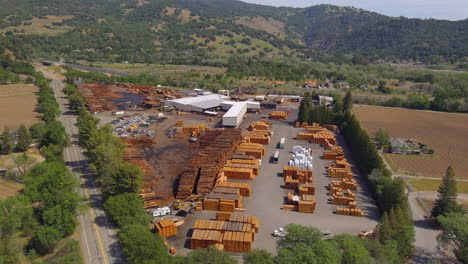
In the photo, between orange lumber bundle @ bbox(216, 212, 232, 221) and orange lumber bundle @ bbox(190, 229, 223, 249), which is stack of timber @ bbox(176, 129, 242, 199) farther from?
orange lumber bundle @ bbox(190, 229, 223, 249)

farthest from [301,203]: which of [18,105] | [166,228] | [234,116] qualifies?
[18,105]

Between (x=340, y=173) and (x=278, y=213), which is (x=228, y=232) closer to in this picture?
(x=278, y=213)

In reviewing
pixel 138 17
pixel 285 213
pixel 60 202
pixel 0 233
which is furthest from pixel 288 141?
pixel 138 17

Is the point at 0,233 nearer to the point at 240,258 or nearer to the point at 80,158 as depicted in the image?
the point at 240,258

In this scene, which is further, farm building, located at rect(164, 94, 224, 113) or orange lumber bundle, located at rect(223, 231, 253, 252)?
farm building, located at rect(164, 94, 224, 113)

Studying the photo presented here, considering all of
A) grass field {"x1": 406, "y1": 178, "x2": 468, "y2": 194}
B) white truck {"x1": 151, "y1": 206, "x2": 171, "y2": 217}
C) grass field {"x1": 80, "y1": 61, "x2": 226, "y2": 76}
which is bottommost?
grass field {"x1": 406, "y1": 178, "x2": 468, "y2": 194}

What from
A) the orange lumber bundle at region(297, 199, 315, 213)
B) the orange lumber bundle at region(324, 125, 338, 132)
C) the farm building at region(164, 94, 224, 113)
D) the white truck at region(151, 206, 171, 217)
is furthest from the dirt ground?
the farm building at region(164, 94, 224, 113)
